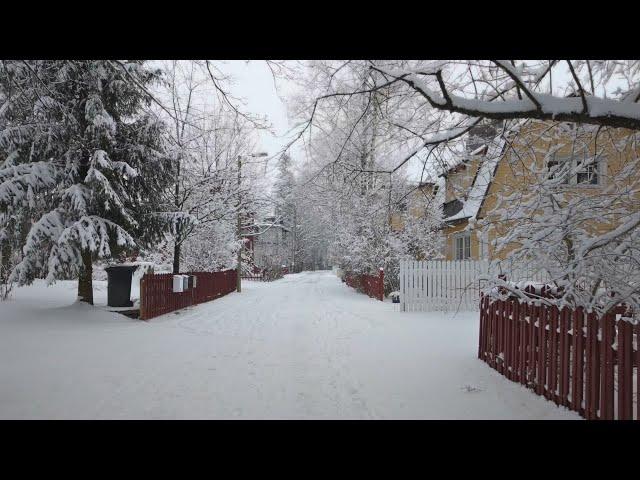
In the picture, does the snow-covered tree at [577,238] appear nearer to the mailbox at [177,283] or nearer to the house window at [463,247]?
the mailbox at [177,283]

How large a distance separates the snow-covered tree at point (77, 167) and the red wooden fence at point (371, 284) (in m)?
8.87

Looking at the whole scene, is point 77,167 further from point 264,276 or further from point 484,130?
point 264,276

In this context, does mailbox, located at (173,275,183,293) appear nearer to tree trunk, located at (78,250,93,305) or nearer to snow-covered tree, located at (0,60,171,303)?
snow-covered tree, located at (0,60,171,303)

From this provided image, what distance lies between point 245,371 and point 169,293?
753 centimetres

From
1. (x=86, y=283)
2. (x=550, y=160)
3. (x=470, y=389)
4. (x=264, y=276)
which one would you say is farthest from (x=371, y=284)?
(x=264, y=276)

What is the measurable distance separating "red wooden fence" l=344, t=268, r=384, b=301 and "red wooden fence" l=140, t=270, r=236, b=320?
676 cm

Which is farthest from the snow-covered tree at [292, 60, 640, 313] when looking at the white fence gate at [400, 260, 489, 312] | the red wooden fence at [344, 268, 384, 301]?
the red wooden fence at [344, 268, 384, 301]

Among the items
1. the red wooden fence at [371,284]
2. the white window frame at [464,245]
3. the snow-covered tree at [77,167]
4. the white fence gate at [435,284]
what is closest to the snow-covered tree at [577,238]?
the white fence gate at [435,284]

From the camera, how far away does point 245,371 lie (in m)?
5.42

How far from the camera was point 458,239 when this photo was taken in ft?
63.2
